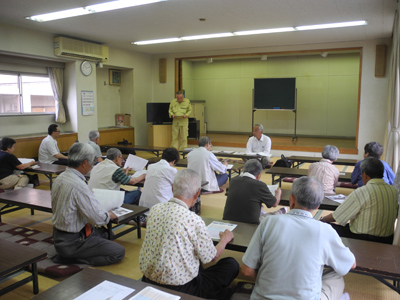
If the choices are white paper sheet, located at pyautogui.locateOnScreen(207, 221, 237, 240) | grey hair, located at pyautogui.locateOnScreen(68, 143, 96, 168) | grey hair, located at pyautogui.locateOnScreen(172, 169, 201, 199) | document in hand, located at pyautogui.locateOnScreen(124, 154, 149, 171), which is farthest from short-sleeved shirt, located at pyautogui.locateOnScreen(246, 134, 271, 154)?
grey hair, located at pyautogui.locateOnScreen(172, 169, 201, 199)

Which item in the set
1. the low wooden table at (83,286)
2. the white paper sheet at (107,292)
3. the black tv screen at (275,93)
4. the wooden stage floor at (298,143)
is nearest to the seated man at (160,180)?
the low wooden table at (83,286)

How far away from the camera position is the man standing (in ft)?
30.5

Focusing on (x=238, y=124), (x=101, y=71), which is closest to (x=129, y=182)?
(x=101, y=71)

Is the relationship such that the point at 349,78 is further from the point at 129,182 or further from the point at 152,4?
the point at 129,182

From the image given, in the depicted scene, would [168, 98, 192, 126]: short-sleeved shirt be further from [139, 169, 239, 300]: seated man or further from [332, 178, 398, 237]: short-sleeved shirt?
[139, 169, 239, 300]: seated man

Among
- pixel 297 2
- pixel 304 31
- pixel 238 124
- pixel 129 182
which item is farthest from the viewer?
pixel 238 124

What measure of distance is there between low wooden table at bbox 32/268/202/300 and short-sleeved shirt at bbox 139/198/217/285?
7.1 inches

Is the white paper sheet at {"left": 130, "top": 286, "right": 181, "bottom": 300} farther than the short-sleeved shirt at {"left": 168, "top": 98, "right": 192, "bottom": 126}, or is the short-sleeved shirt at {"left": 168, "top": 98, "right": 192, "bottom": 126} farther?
the short-sleeved shirt at {"left": 168, "top": 98, "right": 192, "bottom": 126}

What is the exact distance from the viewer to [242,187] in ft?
9.66

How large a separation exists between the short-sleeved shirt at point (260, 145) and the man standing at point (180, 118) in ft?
9.53

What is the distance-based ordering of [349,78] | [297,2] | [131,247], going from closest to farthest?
[131,247], [297,2], [349,78]

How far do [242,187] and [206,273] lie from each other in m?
0.88

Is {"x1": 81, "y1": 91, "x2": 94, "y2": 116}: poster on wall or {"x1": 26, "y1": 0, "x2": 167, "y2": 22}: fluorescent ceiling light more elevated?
{"x1": 26, "y1": 0, "x2": 167, "y2": 22}: fluorescent ceiling light

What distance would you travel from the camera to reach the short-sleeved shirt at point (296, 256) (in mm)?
1622
